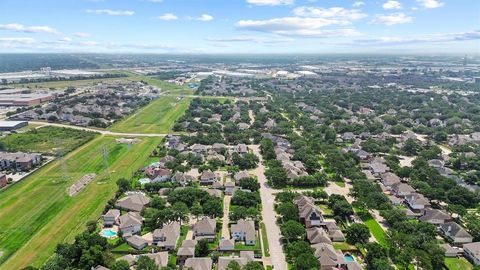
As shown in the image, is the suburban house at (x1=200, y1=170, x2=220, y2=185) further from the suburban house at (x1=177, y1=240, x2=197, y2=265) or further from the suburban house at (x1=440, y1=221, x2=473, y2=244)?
→ the suburban house at (x1=440, y1=221, x2=473, y2=244)

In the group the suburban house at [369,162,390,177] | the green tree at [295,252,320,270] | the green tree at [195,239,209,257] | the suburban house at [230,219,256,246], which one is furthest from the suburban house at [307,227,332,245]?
the suburban house at [369,162,390,177]

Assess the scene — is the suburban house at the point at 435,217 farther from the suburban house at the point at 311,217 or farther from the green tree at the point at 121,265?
the green tree at the point at 121,265

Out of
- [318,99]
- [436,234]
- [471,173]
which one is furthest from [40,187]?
[318,99]

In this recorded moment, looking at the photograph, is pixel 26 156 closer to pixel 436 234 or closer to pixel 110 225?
pixel 110 225

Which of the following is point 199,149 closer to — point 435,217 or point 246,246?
point 246,246

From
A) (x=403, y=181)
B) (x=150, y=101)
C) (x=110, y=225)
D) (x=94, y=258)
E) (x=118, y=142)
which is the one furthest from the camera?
(x=150, y=101)

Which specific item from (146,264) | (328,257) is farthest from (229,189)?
(146,264)
